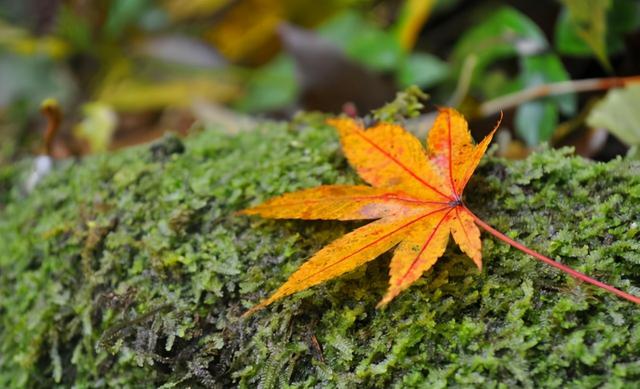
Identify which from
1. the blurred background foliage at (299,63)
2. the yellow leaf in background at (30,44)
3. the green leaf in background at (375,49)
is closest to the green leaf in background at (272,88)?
the blurred background foliage at (299,63)

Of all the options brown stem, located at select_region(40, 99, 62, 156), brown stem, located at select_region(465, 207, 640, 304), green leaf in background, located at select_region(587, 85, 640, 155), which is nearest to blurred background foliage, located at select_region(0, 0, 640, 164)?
green leaf in background, located at select_region(587, 85, 640, 155)

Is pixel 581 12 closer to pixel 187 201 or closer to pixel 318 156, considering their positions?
pixel 318 156

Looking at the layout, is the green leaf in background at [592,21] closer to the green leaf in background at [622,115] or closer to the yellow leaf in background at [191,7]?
the green leaf in background at [622,115]

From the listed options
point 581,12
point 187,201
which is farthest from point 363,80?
point 187,201

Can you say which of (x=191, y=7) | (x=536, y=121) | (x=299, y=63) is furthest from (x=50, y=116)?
(x=191, y=7)

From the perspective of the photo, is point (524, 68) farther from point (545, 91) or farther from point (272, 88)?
point (272, 88)
